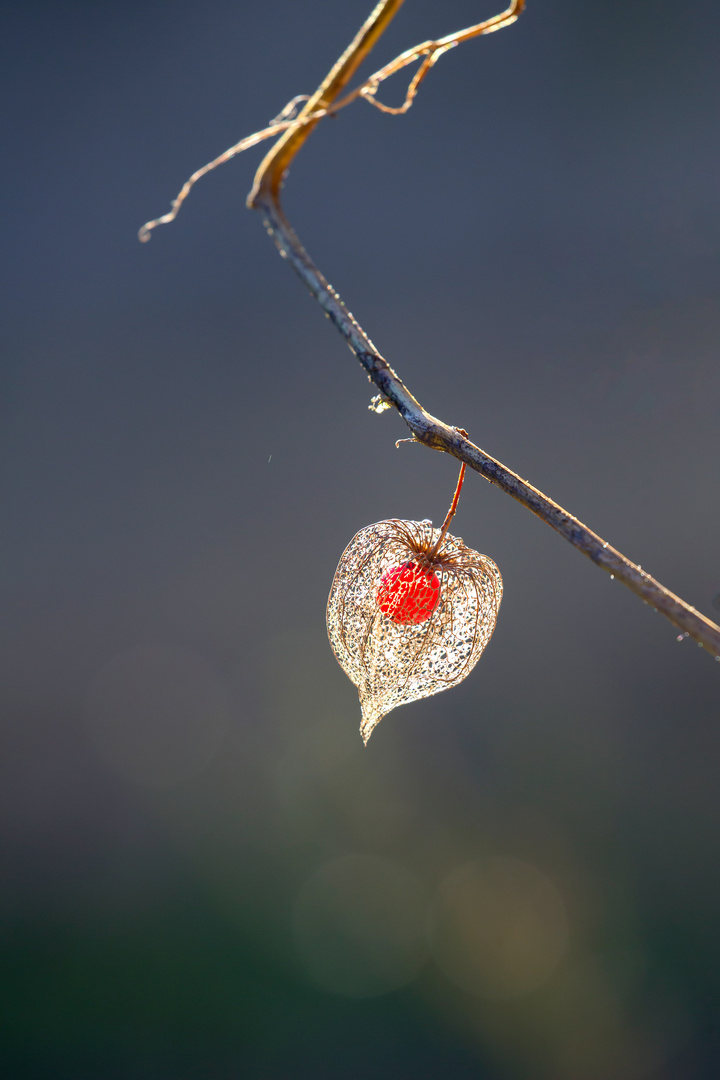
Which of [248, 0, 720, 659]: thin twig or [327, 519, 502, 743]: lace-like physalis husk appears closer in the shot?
[248, 0, 720, 659]: thin twig

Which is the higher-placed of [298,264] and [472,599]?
[298,264]

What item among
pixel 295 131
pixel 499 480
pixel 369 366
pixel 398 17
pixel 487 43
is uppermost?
pixel 398 17

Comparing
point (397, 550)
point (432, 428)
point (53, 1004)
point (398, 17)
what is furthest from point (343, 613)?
point (398, 17)

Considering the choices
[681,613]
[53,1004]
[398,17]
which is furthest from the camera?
[398,17]

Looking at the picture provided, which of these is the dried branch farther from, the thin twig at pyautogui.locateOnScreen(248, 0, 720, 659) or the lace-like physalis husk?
the lace-like physalis husk

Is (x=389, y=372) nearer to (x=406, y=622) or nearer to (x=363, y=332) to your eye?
(x=363, y=332)

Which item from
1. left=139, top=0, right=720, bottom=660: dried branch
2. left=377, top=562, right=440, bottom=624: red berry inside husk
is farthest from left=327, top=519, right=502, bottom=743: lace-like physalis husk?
left=139, top=0, right=720, bottom=660: dried branch

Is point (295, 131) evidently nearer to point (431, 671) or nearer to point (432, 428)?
point (432, 428)
